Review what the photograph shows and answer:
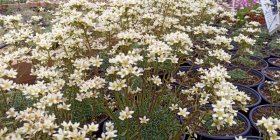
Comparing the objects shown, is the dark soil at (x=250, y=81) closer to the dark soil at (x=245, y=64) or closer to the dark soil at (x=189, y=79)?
the dark soil at (x=245, y=64)

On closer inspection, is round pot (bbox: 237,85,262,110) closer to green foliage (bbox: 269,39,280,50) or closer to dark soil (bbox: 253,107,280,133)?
dark soil (bbox: 253,107,280,133)

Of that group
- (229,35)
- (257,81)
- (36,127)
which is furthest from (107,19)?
(229,35)

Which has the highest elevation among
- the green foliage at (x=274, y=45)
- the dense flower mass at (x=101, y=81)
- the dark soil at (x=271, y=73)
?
the dense flower mass at (x=101, y=81)

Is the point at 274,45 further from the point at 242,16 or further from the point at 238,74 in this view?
the point at 238,74

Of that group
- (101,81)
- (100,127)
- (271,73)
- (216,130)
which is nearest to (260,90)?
(271,73)

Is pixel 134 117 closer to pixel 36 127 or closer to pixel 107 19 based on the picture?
pixel 107 19

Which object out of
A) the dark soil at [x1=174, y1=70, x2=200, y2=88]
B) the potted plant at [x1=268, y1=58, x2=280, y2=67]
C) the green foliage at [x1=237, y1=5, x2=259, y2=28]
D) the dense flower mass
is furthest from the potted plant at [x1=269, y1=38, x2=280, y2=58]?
the dense flower mass

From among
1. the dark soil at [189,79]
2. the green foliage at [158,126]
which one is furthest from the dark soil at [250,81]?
the green foliage at [158,126]

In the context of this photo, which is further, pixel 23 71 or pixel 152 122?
pixel 23 71
